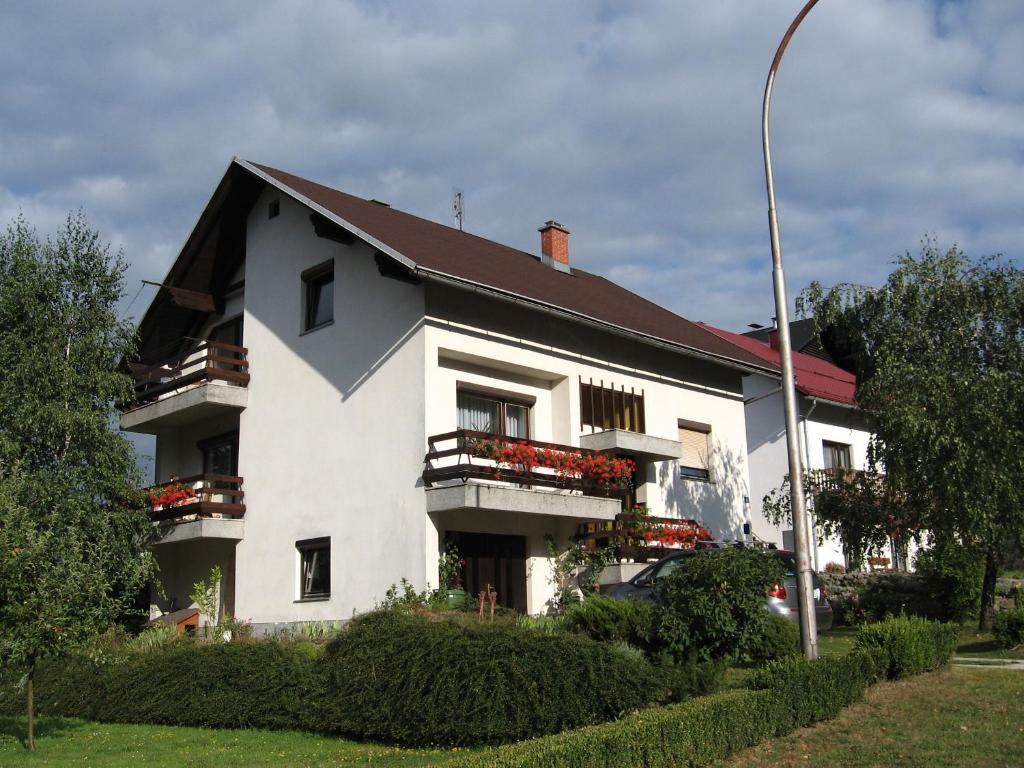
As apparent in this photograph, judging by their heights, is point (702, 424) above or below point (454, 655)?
above

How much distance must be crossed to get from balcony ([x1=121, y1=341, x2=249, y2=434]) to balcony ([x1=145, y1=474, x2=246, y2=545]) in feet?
5.46

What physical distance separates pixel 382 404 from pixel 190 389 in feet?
17.6

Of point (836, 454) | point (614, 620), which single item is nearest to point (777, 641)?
point (614, 620)

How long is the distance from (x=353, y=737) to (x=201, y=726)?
275 centimetres

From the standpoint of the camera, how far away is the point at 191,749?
1216cm

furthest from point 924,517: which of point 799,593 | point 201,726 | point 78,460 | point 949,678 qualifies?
point 78,460

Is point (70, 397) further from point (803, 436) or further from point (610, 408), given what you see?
point (803, 436)

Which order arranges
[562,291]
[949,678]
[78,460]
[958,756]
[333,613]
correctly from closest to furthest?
[958,756] → [949,678] → [333,613] → [78,460] → [562,291]

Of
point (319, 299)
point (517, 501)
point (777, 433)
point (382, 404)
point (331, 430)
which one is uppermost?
point (319, 299)

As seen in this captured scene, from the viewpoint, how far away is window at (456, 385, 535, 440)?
20.5m

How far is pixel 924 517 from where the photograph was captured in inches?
758

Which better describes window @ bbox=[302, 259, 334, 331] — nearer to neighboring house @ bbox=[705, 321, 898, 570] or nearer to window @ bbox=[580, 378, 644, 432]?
window @ bbox=[580, 378, 644, 432]

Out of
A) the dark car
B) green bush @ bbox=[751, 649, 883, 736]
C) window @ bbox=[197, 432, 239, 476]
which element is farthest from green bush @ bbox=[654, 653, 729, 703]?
window @ bbox=[197, 432, 239, 476]

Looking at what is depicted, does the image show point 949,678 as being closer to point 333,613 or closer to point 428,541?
point 428,541
